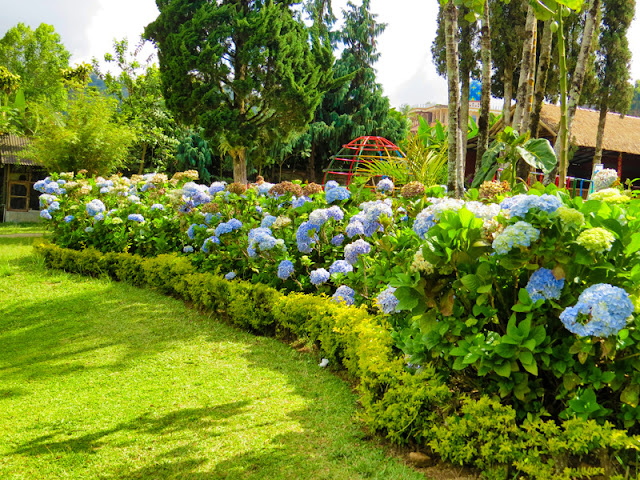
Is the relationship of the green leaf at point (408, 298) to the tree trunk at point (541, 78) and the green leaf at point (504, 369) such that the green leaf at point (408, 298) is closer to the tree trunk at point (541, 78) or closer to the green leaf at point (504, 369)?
the green leaf at point (504, 369)

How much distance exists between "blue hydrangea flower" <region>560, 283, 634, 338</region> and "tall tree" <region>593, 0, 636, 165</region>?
50.5ft

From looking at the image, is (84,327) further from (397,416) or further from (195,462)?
(397,416)

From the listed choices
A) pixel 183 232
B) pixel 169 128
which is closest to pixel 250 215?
pixel 183 232

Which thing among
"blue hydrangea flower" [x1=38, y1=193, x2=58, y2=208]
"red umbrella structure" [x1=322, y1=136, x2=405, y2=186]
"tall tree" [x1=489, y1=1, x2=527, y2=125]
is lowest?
"blue hydrangea flower" [x1=38, y1=193, x2=58, y2=208]

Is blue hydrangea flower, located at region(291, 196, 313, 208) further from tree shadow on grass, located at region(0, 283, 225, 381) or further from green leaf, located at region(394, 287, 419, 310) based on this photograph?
green leaf, located at region(394, 287, 419, 310)

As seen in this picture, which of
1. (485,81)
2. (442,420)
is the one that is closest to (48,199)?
(485,81)

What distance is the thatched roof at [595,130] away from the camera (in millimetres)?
18312

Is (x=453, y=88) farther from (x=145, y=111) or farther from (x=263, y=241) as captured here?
(x=145, y=111)

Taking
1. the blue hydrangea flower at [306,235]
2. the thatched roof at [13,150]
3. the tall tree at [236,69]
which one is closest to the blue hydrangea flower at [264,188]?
the blue hydrangea flower at [306,235]

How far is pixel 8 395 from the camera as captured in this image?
3.68 metres

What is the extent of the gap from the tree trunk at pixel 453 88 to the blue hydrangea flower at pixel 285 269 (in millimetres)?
1667

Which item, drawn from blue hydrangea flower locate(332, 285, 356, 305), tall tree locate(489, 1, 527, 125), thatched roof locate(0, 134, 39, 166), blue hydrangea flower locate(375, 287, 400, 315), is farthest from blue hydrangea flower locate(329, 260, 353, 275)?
thatched roof locate(0, 134, 39, 166)

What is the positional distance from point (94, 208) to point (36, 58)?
105 feet

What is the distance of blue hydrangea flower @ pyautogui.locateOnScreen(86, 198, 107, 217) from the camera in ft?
27.1
